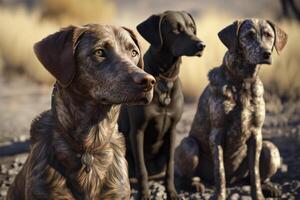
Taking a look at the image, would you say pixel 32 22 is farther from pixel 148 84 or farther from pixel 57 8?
pixel 148 84

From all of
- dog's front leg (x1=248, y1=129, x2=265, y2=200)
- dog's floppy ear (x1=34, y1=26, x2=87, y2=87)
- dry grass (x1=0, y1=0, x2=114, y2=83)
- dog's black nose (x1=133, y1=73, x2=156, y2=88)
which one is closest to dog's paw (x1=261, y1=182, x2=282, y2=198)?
dog's front leg (x1=248, y1=129, x2=265, y2=200)

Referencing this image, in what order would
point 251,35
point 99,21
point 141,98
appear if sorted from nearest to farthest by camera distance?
point 141,98 < point 251,35 < point 99,21

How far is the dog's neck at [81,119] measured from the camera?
11.5ft

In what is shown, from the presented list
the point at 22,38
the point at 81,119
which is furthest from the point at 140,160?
the point at 22,38

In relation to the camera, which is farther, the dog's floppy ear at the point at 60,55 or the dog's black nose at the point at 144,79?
the dog's floppy ear at the point at 60,55

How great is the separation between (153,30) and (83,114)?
215 cm

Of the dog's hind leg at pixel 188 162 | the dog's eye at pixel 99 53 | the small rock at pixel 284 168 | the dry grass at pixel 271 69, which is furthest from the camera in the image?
the dry grass at pixel 271 69

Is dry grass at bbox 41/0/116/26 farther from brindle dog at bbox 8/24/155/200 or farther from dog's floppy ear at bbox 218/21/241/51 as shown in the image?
brindle dog at bbox 8/24/155/200

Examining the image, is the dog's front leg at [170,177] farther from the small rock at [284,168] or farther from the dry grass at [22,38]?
the dry grass at [22,38]

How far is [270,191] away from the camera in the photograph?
5.98 meters

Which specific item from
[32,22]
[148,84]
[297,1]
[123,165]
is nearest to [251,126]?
[123,165]

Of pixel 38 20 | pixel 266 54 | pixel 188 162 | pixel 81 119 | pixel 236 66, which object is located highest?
pixel 266 54

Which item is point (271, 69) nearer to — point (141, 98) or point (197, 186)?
point (197, 186)

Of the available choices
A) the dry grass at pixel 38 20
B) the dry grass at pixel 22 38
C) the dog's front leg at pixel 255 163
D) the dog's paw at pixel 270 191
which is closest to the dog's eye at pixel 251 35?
the dog's front leg at pixel 255 163
